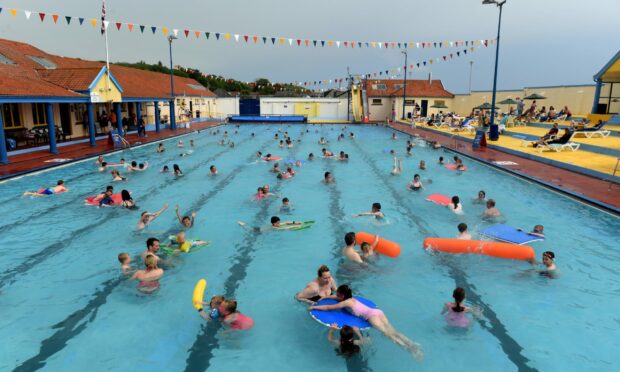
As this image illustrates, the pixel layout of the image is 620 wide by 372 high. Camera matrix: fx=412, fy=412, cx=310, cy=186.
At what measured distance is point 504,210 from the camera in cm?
1072

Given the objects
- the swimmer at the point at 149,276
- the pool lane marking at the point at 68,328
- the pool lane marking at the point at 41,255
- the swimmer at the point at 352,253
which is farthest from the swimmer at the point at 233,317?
the pool lane marking at the point at 41,255

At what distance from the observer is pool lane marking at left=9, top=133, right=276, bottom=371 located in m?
4.79

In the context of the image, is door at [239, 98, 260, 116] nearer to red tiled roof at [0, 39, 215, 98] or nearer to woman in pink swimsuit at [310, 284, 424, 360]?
red tiled roof at [0, 39, 215, 98]

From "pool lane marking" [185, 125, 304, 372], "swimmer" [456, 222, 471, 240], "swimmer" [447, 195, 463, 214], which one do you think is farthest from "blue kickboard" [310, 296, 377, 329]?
"swimmer" [447, 195, 463, 214]

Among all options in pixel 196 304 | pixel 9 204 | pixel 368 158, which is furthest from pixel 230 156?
pixel 196 304

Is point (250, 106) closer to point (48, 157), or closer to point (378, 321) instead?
point (48, 157)

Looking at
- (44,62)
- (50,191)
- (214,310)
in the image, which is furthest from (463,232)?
(44,62)

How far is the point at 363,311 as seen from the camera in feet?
16.9

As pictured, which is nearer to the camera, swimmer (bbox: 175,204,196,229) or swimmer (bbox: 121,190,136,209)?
swimmer (bbox: 175,204,196,229)

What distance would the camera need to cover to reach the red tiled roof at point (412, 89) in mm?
45625

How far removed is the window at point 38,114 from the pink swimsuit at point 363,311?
22294mm

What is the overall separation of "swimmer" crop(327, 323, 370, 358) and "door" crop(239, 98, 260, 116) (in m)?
44.7

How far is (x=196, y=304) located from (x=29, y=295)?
2911mm

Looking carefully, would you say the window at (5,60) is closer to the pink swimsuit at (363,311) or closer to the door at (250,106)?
the pink swimsuit at (363,311)
